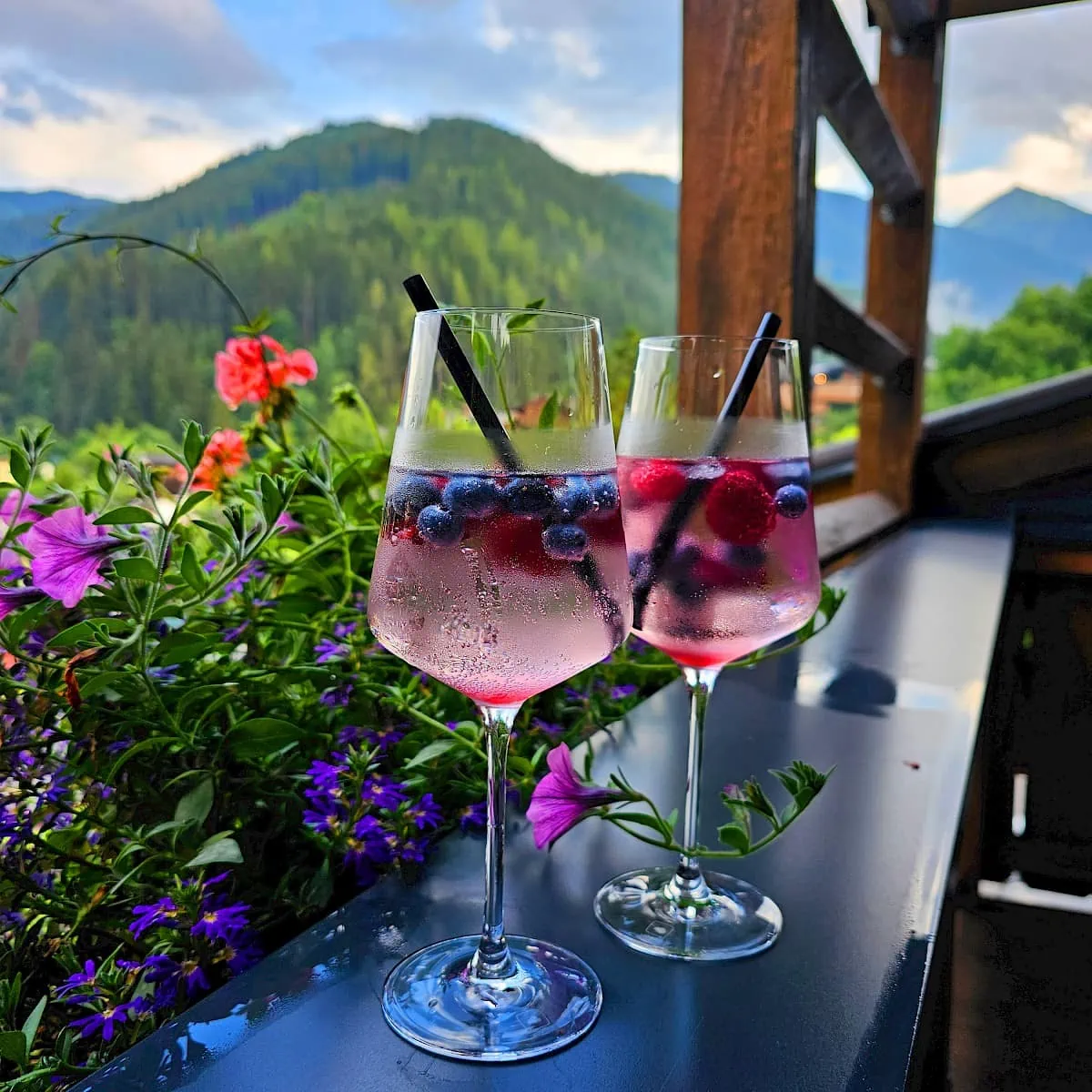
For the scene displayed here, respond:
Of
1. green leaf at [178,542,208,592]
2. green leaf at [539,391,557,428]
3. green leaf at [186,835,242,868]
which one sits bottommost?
green leaf at [186,835,242,868]

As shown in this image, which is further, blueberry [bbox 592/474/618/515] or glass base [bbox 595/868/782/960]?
glass base [bbox 595/868/782/960]

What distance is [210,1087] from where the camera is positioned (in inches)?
19.3

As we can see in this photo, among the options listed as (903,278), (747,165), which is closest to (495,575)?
(747,165)

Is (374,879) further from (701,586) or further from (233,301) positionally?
(233,301)

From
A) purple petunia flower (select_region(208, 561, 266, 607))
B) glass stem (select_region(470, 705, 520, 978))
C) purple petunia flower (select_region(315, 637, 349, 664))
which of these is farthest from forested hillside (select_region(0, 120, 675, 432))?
glass stem (select_region(470, 705, 520, 978))

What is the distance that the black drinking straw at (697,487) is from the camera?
69 cm

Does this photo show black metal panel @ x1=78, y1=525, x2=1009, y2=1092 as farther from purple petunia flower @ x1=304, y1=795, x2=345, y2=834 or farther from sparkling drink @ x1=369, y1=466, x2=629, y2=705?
sparkling drink @ x1=369, y1=466, x2=629, y2=705

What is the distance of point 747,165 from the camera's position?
155cm

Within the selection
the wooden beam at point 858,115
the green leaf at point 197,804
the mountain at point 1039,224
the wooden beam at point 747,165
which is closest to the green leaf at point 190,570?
the green leaf at point 197,804

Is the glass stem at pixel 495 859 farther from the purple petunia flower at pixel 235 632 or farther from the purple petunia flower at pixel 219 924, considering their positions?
the purple petunia flower at pixel 235 632

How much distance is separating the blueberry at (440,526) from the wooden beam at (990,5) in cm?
300

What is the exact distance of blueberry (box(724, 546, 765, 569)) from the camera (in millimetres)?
692

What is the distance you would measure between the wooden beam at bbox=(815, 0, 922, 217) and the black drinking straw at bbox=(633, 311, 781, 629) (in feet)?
3.66

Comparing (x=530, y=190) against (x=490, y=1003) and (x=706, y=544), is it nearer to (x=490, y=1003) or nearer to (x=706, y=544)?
(x=706, y=544)
